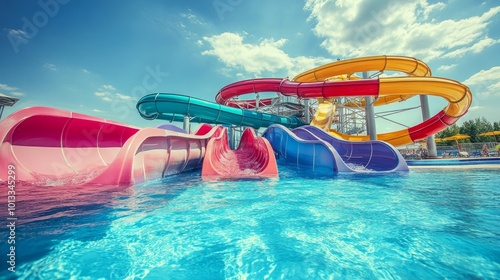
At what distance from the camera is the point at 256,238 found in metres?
1.73

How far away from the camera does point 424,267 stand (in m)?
1.31

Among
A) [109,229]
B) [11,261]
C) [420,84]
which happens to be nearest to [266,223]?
[109,229]

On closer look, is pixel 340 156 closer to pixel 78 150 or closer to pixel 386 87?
pixel 386 87

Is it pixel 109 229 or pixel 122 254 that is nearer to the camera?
pixel 122 254

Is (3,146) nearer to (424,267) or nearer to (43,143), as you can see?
(43,143)

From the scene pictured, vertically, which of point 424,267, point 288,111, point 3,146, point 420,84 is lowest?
point 424,267

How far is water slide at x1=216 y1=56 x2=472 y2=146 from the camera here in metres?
8.47

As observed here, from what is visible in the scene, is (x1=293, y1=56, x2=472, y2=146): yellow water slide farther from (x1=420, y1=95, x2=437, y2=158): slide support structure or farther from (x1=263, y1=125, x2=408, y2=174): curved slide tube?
(x1=263, y1=125, x2=408, y2=174): curved slide tube

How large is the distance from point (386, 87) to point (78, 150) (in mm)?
11052

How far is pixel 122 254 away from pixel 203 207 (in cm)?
119

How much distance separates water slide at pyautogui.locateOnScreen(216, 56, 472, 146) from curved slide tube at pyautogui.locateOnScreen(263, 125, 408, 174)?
254cm

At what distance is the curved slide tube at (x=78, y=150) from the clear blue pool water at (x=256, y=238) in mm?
1075

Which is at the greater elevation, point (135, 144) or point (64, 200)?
point (135, 144)

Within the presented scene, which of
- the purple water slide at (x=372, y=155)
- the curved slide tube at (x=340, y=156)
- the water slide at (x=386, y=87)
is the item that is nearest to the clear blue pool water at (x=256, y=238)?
the curved slide tube at (x=340, y=156)
